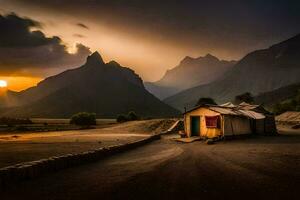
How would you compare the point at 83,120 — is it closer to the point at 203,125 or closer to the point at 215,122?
the point at 203,125

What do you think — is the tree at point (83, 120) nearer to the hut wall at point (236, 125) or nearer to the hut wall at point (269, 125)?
the hut wall at point (269, 125)

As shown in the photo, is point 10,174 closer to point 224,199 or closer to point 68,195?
point 68,195

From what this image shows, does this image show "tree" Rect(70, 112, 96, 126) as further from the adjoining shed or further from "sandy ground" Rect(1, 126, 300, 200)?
"sandy ground" Rect(1, 126, 300, 200)

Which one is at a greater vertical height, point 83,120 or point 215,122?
point 83,120

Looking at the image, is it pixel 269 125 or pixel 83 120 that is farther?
pixel 83 120

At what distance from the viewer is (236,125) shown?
35719mm

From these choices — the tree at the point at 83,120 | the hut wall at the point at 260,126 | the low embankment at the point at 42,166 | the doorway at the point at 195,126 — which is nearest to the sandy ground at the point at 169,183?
the low embankment at the point at 42,166

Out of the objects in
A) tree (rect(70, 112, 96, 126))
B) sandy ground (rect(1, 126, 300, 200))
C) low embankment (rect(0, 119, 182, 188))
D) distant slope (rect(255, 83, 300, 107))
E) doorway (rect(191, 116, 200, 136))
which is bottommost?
sandy ground (rect(1, 126, 300, 200))

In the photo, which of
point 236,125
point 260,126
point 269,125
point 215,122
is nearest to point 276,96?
point 269,125

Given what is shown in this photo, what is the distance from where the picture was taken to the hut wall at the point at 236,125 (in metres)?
33.6

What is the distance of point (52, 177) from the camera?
40.7 ft

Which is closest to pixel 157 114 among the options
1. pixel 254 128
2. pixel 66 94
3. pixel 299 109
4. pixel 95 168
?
Answer: pixel 66 94

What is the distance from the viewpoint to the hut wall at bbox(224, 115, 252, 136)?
3357cm

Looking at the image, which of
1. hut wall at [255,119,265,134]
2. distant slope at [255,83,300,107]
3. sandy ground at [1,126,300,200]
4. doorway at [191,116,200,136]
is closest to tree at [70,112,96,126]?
hut wall at [255,119,265,134]
